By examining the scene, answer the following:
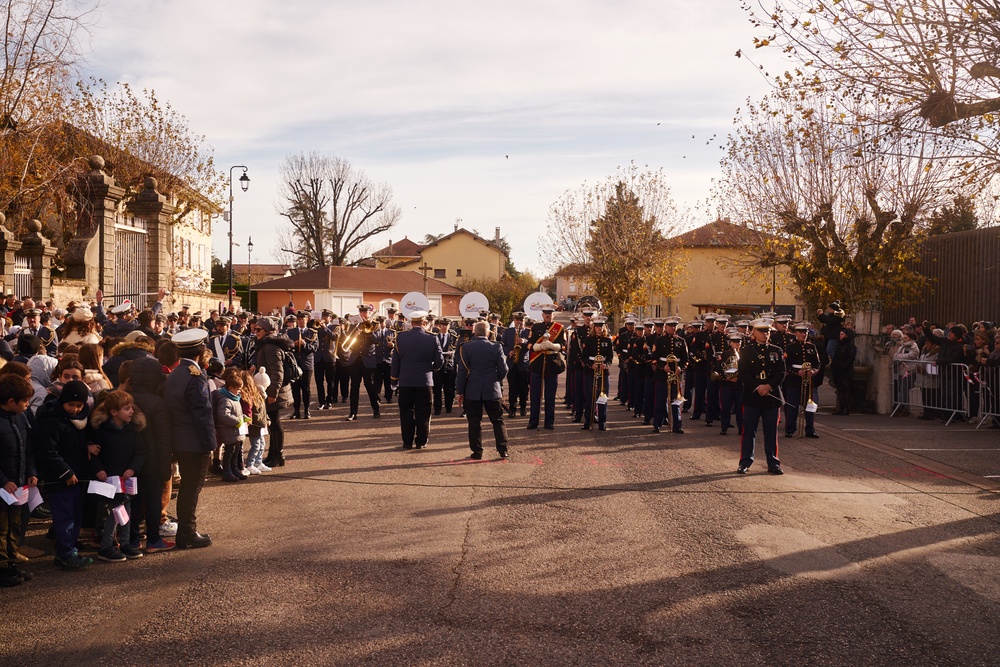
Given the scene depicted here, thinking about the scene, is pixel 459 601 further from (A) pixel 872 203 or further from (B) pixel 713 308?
(B) pixel 713 308

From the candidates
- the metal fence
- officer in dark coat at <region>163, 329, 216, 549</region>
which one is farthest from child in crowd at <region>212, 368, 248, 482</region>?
the metal fence

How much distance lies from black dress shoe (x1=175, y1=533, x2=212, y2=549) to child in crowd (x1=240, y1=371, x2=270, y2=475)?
7.43 feet

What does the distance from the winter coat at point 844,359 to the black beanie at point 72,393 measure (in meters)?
14.3

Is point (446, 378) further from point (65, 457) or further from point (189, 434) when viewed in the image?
point (65, 457)

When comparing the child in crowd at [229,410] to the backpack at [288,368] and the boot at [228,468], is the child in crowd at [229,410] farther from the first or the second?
the backpack at [288,368]

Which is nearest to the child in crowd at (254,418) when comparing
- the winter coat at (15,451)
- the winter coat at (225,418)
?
the winter coat at (225,418)

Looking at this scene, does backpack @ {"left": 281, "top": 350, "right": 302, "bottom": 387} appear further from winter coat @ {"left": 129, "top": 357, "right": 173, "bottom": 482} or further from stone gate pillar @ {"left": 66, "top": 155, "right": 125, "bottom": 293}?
stone gate pillar @ {"left": 66, "top": 155, "right": 125, "bottom": 293}

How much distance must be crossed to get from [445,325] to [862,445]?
7465mm

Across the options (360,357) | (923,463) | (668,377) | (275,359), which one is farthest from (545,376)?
(923,463)

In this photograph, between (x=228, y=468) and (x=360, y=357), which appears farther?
(x=360, y=357)

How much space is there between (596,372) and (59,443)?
9.06 metres

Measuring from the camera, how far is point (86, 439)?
21.4ft

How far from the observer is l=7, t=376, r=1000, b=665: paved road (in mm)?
4859

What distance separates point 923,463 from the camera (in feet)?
37.2
